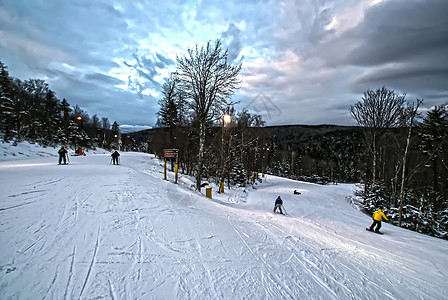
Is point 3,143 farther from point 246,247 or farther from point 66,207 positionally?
point 246,247

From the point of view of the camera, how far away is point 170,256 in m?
4.29

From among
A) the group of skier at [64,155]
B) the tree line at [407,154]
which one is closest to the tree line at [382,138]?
the tree line at [407,154]

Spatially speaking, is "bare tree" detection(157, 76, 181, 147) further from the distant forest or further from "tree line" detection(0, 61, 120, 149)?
"tree line" detection(0, 61, 120, 149)

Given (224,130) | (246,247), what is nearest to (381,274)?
(246,247)

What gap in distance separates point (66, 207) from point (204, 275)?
5.08 meters

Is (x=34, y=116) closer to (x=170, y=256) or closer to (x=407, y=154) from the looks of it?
(x=170, y=256)

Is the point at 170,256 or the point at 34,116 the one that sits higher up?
the point at 34,116

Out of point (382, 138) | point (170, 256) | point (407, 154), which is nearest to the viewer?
point (170, 256)

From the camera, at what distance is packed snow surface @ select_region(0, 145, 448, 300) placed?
3.28 m

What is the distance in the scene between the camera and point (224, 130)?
19.1 meters

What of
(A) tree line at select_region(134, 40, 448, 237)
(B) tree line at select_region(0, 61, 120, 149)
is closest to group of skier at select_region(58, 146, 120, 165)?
(A) tree line at select_region(134, 40, 448, 237)

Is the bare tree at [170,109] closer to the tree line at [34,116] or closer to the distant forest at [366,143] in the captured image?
the distant forest at [366,143]

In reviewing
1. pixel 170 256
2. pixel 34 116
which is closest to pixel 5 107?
pixel 34 116

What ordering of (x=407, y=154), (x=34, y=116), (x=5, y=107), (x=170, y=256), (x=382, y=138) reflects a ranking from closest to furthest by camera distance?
(x=170, y=256) → (x=407, y=154) → (x=382, y=138) → (x=5, y=107) → (x=34, y=116)
